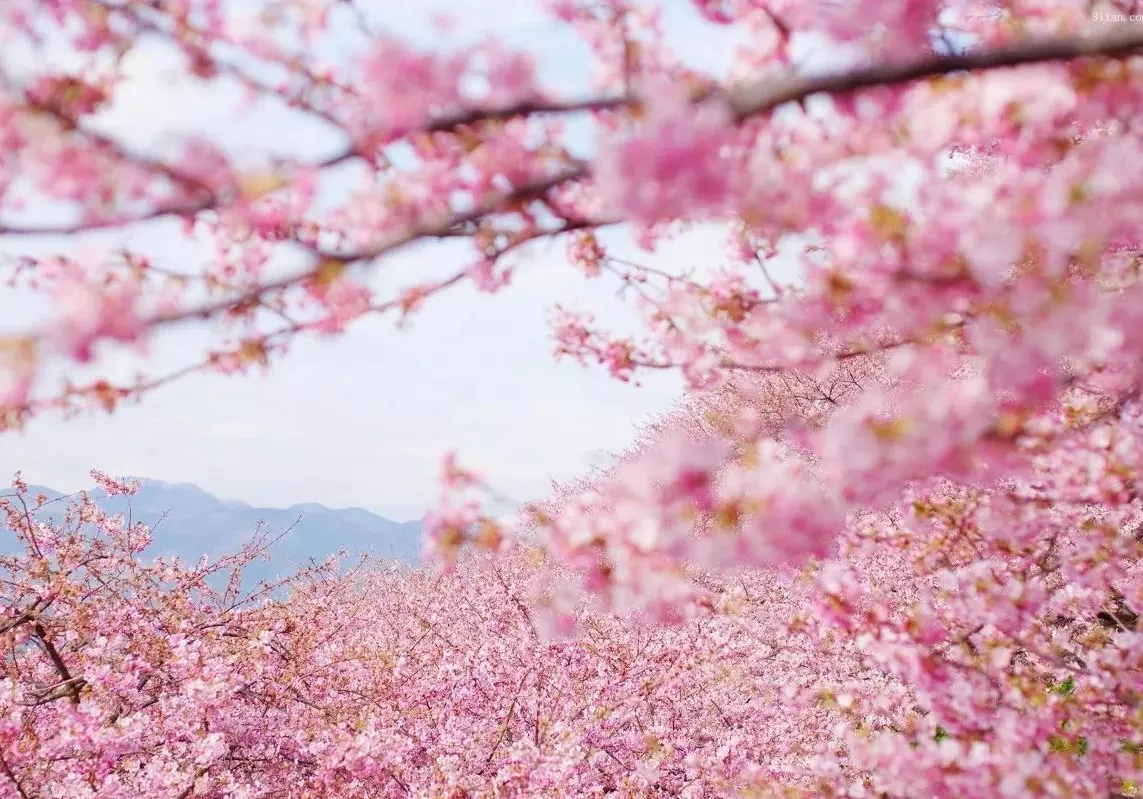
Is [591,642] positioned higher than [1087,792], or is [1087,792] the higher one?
[591,642]

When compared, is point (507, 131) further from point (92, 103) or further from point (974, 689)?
point (974, 689)

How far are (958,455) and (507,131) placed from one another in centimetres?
139

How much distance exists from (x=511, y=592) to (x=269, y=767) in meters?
2.88

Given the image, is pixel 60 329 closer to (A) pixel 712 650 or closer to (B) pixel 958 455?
(B) pixel 958 455

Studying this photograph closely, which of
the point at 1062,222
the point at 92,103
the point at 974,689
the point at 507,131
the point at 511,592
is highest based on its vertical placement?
the point at 511,592

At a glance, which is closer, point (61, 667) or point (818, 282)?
point (818, 282)

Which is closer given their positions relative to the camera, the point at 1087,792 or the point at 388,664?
the point at 1087,792

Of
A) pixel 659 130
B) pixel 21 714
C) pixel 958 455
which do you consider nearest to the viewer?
pixel 659 130

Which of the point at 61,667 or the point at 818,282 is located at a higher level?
the point at 818,282

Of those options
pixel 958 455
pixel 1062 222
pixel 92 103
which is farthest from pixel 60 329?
pixel 1062 222

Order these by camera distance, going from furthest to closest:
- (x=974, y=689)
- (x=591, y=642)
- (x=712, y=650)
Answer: (x=591, y=642), (x=712, y=650), (x=974, y=689)

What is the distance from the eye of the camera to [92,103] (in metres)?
1.84

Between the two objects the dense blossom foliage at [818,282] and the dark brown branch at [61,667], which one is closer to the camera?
the dense blossom foliage at [818,282]

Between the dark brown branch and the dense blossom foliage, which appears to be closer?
the dense blossom foliage
